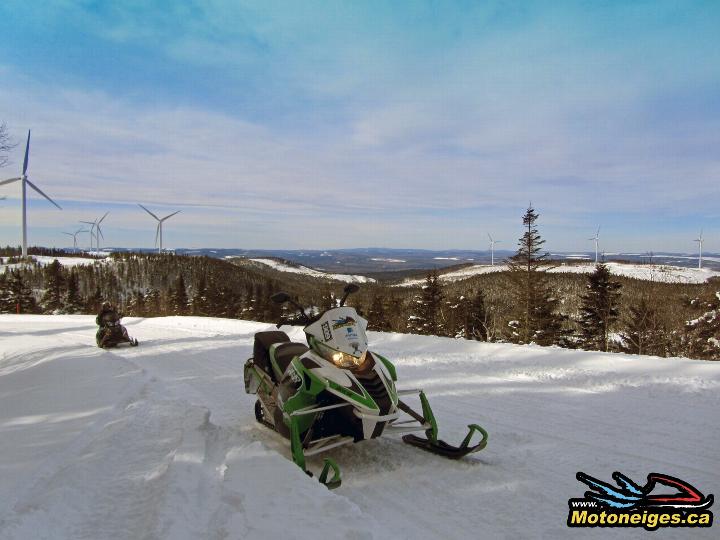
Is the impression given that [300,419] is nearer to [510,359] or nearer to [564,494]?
[564,494]

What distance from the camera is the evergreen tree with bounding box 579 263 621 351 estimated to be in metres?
32.1

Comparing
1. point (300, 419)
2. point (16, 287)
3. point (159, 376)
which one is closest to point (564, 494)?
point (300, 419)

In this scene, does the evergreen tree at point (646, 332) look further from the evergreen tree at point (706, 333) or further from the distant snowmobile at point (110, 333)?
the distant snowmobile at point (110, 333)

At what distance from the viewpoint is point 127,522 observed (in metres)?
3.10

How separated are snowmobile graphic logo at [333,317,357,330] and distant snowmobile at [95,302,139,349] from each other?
439 inches

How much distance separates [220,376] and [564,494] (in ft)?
20.6

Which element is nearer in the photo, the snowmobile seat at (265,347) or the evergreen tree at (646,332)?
the snowmobile seat at (265,347)

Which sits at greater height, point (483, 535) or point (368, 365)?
point (368, 365)

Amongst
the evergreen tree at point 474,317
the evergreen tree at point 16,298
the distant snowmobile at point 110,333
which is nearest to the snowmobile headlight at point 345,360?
the distant snowmobile at point 110,333

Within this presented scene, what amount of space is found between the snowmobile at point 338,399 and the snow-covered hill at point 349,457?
231mm

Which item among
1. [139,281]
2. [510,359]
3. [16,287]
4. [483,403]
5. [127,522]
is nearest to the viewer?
[127,522]

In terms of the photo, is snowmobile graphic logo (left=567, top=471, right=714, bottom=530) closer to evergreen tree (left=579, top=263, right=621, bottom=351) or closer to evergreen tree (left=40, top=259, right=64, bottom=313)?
evergreen tree (left=579, top=263, right=621, bottom=351)

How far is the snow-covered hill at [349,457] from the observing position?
124 inches

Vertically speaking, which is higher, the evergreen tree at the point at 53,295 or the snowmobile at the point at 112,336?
the snowmobile at the point at 112,336
